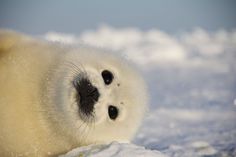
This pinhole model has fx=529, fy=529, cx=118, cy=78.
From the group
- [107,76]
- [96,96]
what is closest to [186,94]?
[107,76]

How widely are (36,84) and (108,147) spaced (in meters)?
0.61

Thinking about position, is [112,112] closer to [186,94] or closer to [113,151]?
[113,151]

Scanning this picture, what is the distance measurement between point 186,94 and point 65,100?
143 inches

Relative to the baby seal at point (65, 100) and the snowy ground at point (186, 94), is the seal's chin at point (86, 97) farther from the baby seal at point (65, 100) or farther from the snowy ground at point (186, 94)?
the snowy ground at point (186, 94)

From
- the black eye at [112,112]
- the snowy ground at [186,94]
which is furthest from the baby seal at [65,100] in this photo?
the snowy ground at [186,94]

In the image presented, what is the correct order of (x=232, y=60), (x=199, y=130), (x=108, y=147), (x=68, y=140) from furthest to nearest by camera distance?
1. (x=232, y=60)
2. (x=199, y=130)
3. (x=68, y=140)
4. (x=108, y=147)

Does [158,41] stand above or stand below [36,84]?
above

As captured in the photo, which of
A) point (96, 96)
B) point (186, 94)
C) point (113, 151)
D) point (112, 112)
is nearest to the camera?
point (113, 151)

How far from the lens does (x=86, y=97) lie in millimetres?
2785

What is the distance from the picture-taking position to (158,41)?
13328 mm

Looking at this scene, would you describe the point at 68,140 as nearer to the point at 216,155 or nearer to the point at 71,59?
the point at 71,59

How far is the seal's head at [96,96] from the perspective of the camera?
2807 mm

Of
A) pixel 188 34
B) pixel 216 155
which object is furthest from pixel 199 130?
pixel 188 34

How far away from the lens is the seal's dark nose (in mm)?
2787
